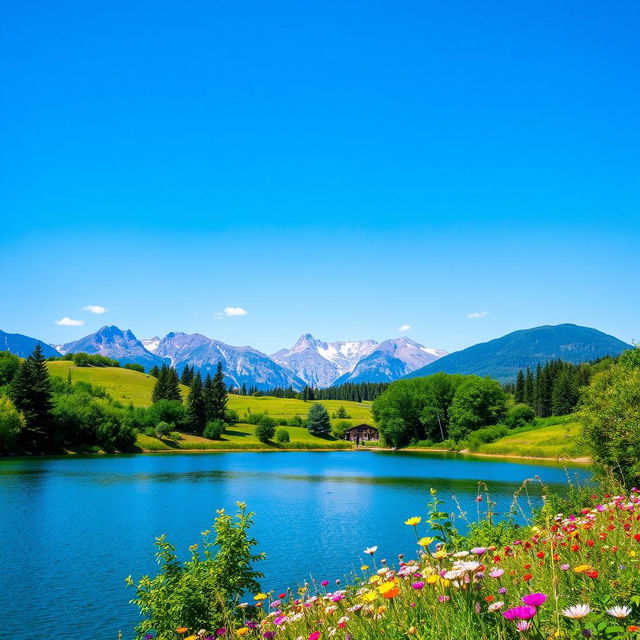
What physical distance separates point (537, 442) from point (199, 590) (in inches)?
3591

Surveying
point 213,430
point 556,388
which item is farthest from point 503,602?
point 556,388

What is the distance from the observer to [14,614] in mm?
17828

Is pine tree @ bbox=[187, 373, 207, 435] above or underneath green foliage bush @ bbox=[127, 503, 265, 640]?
above

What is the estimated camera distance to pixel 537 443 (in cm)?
9119

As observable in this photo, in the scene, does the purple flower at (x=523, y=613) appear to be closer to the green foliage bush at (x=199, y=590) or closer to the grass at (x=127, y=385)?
the green foliage bush at (x=199, y=590)

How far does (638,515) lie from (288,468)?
77560 millimetres

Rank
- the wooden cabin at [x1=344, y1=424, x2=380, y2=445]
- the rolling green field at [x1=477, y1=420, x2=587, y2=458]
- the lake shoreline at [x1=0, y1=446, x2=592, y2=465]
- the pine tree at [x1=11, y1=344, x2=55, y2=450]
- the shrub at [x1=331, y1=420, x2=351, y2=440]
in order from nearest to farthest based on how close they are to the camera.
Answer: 1. the rolling green field at [x1=477, y1=420, x2=587, y2=458]
2. the lake shoreline at [x1=0, y1=446, x2=592, y2=465]
3. the pine tree at [x1=11, y1=344, x2=55, y2=450]
4. the shrub at [x1=331, y1=420, x2=351, y2=440]
5. the wooden cabin at [x1=344, y1=424, x2=380, y2=445]

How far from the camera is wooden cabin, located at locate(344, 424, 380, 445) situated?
165788 mm

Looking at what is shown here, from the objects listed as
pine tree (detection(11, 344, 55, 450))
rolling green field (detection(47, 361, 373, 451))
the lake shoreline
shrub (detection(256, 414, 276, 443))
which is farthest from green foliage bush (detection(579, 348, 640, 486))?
shrub (detection(256, 414, 276, 443))

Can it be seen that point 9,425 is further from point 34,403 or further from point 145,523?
point 145,523

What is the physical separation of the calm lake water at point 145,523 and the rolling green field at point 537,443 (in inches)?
656

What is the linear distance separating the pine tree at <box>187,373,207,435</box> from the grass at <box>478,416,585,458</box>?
66.5 metres

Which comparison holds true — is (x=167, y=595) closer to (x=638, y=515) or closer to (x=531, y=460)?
(x=638, y=515)

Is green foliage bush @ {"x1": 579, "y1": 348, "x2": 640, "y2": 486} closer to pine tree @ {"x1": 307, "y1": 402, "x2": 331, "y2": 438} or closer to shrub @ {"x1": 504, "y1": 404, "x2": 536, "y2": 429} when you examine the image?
shrub @ {"x1": 504, "y1": 404, "x2": 536, "y2": 429}
